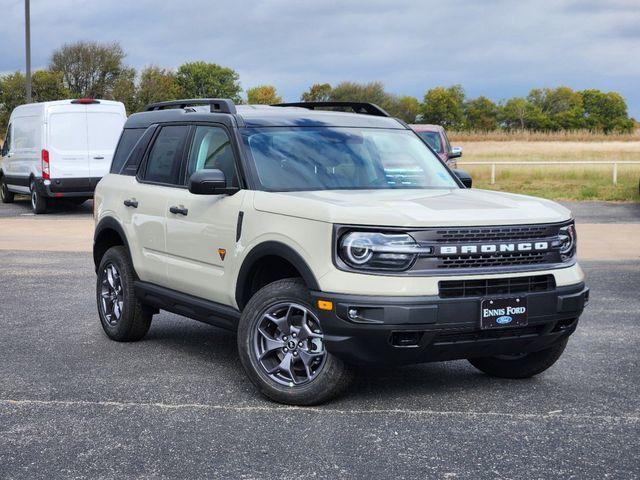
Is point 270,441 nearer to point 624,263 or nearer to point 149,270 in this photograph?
point 149,270

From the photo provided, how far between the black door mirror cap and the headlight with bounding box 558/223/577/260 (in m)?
2.07

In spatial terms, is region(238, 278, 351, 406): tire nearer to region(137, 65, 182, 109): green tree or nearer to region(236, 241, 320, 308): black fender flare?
region(236, 241, 320, 308): black fender flare

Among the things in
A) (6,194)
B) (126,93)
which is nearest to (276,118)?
(6,194)

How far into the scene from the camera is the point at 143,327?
791cm

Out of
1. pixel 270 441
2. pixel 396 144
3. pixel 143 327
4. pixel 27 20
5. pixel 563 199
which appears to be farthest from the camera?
pixel 27 20

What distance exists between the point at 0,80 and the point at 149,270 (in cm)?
7295

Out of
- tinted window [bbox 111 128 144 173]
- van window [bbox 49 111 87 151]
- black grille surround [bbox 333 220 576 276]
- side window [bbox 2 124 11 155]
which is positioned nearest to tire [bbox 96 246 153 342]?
tinted window [bbox 111 128 144 173]

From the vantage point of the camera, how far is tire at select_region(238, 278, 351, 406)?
5758 millimetres

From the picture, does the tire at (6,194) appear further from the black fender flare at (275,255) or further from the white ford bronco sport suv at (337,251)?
the black fender flare at (275,255)

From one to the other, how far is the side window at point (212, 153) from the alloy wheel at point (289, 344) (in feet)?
3.45

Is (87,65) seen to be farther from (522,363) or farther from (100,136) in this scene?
(522,363)

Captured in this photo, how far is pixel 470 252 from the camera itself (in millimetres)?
5582

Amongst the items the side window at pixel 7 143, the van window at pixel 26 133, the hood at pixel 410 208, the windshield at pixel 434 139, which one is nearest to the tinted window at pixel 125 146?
the hood at pixel 410 208

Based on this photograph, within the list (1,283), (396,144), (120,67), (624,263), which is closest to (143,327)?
(396,144)
